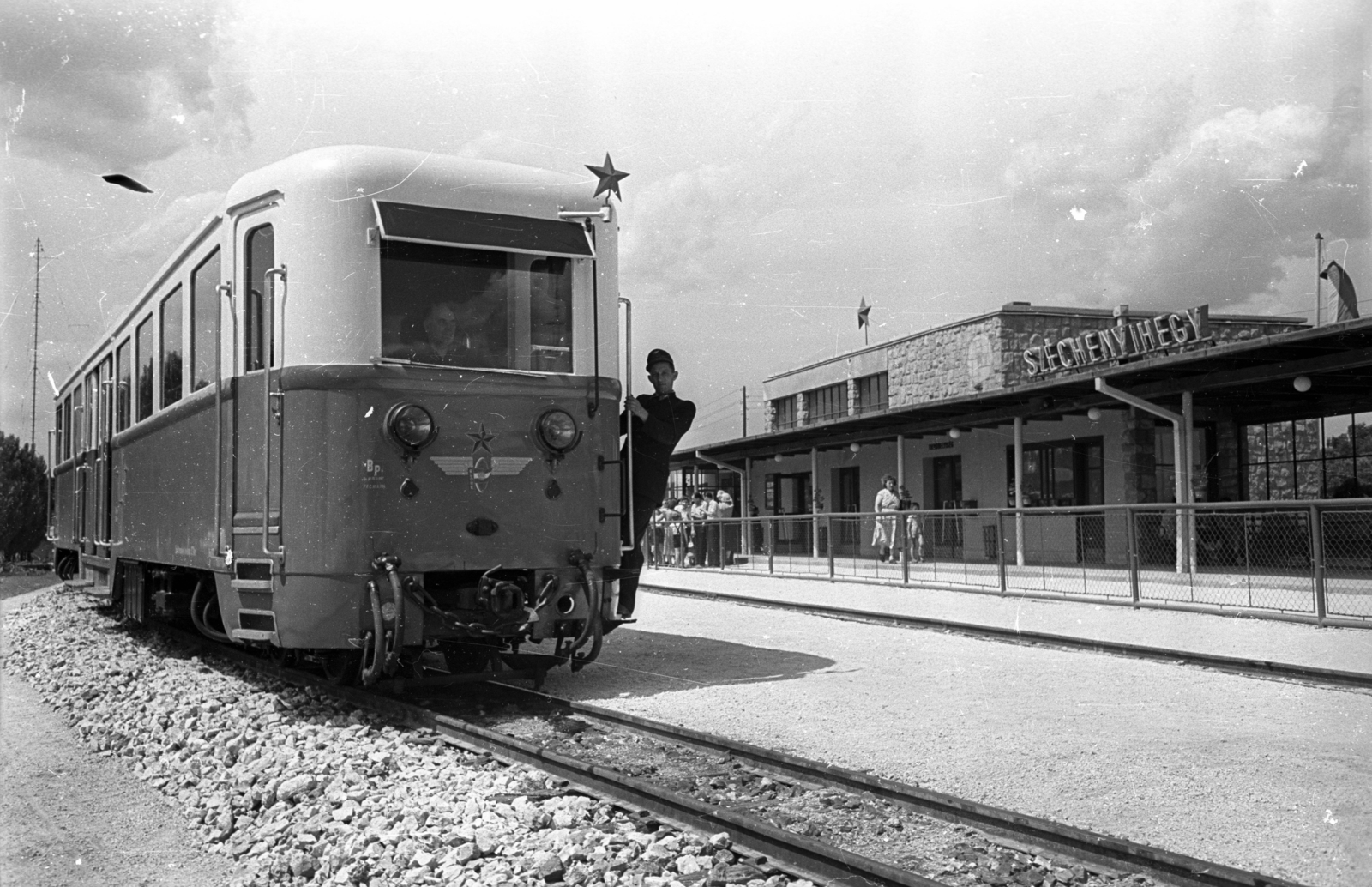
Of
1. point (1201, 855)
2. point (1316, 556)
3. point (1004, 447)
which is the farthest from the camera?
point (1004, 447)

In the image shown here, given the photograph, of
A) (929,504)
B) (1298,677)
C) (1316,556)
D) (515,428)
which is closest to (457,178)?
(515,428)

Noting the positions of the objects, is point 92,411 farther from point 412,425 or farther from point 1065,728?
point 1065,728

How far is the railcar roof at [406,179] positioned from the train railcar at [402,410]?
0.05ft

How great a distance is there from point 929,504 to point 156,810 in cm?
2321

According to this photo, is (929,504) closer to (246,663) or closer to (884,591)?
(884,591)

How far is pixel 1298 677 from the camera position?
8453mm

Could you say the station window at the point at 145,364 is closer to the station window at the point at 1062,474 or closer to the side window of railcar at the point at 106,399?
the side window of railcar at the point at 106,399

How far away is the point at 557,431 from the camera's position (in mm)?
7398

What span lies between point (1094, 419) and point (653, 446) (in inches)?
537

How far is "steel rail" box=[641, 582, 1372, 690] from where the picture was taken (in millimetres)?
8312

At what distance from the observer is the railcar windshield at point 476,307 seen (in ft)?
22.9

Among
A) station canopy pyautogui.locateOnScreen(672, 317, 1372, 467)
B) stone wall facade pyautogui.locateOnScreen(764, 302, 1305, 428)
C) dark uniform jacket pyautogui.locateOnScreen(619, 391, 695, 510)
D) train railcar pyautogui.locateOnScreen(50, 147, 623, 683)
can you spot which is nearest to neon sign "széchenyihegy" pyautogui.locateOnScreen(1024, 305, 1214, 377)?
stone wall facade pyautogui.locateOnScreen(764, 302, 1305, 428)

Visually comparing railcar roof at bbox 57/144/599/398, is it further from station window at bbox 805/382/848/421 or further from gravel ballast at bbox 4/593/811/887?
station window at bbox 805/382/848/421

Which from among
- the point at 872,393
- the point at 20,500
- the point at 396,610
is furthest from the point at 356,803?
the point at 20,500
